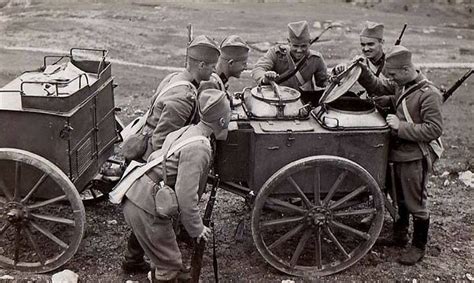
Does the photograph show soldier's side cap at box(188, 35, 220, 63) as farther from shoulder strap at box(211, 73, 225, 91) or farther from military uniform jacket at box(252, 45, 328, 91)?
military uniform jacket at box(252, 45, 328, 91)

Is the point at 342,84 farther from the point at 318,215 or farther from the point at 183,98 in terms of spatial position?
the point at 183,98

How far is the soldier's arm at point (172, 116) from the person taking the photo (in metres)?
5.29

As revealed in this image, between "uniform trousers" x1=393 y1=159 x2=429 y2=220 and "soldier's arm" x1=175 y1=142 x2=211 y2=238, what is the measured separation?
196cm

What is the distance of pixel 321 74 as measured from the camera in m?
7.00

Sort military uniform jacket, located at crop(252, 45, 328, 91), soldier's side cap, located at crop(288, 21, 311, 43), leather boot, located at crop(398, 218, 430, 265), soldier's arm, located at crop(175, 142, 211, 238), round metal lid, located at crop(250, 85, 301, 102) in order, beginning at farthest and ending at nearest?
military uniform jacket, located at crop(252, 45, 328, 91) < soldier's side cap, located at crop(288, 21, 311, 43) < leather boot, located at crop(398, 218, 430, 265) < round metal lid, located at crop(250, 85, 301, 102) < soldier's arm, located at crop(175, 142, 211, 238)

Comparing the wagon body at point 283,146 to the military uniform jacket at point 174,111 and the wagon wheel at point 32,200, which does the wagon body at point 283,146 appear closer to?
the military uniform jacket at point 174,111

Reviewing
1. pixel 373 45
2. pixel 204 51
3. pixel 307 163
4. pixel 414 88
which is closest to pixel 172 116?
pixel 204 51

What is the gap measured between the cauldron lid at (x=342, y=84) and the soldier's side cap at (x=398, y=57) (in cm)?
29

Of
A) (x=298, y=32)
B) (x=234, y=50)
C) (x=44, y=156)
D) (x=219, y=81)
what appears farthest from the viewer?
(x=298, y=32)

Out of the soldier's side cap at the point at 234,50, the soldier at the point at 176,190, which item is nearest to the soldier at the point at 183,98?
the soldier at the point at 176,190

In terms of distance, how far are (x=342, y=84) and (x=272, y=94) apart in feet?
1.94

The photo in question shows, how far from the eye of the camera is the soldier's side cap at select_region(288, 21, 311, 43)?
21.5 feet

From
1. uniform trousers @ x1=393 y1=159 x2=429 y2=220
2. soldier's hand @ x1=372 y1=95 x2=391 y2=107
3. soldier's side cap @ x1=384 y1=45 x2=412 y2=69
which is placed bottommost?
uniform trousers @ x1=393 y1=159 x2=429 y2=220

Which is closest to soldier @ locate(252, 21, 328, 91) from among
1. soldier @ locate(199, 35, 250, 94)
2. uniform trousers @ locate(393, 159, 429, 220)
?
soldier @ locate(199, 35, 250, 94)
